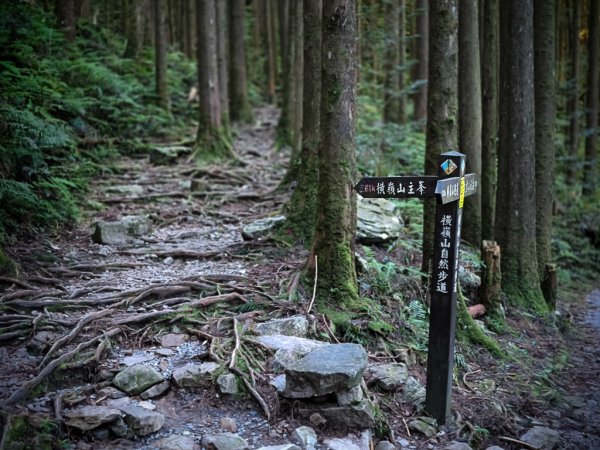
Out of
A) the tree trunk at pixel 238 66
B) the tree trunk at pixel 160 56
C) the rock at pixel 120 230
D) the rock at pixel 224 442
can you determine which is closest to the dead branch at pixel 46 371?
the rock at pixel 224 442

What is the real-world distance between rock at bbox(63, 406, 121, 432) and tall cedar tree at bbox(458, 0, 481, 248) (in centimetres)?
890

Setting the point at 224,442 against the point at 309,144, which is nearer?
the point at 224,442

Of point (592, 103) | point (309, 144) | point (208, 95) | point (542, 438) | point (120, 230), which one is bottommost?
point (542, 438)

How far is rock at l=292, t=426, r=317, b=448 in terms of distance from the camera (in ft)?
16.3

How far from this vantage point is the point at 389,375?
20.4ft

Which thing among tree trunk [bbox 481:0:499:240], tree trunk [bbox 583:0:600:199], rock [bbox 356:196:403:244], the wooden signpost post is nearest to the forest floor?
the wooden signpost post

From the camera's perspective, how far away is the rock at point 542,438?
5.82 metres

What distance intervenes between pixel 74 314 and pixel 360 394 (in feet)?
11.3

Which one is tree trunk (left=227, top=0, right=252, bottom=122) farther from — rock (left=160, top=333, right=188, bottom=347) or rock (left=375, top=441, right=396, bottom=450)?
rock (left=375, top=441, right=396, bottom=450)

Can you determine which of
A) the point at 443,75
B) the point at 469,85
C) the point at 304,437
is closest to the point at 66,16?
the point at 469,85

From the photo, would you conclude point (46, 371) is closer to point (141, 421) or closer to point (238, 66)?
point (141, 421)

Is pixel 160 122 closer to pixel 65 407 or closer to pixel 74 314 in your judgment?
pixel 74 314

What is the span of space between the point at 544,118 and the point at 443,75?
474cm

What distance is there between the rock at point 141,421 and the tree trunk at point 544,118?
9.06 metres
